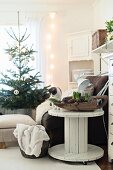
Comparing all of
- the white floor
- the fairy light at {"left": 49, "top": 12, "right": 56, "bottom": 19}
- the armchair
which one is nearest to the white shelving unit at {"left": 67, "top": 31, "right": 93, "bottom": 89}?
the fairy light at {"left": 49, "top": 12, "right": 56, "bottom": 19}

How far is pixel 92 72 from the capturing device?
5453 mm

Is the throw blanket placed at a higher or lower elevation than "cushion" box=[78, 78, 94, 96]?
lower

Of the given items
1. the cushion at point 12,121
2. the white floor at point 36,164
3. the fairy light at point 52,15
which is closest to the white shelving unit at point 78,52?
the fairy light at point 52,15

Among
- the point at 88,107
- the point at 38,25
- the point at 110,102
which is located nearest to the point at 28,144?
the point at 88,107

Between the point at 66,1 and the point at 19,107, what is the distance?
2.49 metres

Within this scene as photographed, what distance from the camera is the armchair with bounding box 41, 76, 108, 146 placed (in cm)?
327

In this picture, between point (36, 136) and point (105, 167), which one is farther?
point (36, 136)

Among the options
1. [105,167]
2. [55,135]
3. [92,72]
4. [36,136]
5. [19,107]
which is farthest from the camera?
[92,72]

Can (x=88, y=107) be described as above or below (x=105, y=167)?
above

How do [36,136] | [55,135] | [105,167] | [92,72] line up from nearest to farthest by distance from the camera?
[105,167], [36,136], [55,135], [92,72]

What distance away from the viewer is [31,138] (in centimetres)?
298

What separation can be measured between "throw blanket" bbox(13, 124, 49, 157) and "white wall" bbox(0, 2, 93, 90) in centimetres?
282

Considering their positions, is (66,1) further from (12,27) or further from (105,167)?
(105,167)

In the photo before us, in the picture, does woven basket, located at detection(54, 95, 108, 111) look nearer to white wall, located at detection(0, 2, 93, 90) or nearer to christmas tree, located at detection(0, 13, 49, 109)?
christmas tree, located at detection(0, 13, 49, 109)
